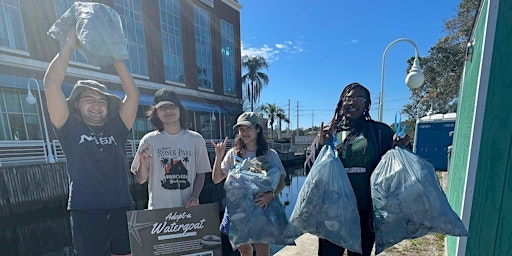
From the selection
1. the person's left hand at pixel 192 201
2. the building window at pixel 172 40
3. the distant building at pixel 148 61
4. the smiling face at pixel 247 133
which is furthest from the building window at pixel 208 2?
the person's left hand at pixel 192 201

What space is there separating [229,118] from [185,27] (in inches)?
318

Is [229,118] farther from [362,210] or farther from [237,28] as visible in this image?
[362,210]

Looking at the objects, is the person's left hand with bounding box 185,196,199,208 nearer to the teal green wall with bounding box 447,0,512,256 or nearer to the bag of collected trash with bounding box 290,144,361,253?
the bag of collected trash with bounding box 290,144,361,253

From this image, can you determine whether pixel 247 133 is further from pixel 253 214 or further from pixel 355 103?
pixel 355 103

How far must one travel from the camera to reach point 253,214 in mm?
1738

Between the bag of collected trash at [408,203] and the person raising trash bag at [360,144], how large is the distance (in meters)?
0.14

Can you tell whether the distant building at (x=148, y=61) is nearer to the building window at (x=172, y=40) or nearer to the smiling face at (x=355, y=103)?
the building window at (x=172, y=40)

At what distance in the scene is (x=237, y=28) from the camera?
21.6 metres

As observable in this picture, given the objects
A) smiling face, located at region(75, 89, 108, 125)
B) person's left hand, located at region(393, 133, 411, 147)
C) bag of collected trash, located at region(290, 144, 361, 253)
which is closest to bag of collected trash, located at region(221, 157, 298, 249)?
bag of collected trash, located at region(290, 144, 361, 253)

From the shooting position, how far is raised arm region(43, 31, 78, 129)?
5.30 feet

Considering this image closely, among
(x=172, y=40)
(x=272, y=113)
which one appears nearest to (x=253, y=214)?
(x=172, y=40)

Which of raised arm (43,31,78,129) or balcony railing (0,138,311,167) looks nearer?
raised arm (43,31,78,129)

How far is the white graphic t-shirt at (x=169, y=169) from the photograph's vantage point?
1.95 m

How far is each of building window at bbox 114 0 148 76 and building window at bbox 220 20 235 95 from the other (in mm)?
7286
